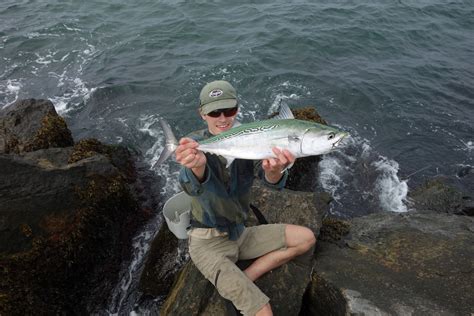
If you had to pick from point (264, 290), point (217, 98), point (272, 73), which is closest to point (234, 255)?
point (264, 290)

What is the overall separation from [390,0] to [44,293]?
23.4 m

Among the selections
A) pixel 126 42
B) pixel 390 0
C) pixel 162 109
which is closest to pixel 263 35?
pixel 126 42

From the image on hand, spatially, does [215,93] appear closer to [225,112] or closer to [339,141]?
[225,112]

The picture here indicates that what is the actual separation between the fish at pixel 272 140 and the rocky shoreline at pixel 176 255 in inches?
83.5

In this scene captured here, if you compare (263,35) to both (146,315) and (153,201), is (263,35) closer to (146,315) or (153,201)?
(153,201)

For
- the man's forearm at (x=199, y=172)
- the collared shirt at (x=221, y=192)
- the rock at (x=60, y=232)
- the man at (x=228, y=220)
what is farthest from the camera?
the rock at (x=60, y=232)

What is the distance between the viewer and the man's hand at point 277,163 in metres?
3.99

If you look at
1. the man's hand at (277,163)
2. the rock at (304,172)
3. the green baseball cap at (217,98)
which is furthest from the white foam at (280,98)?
the green baseball cap at (217,98)

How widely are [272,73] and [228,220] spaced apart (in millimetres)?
10288

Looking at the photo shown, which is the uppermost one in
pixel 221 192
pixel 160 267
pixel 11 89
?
pixel 221 192

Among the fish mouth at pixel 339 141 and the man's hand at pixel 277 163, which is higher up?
the fish mouth at pixel 339 141

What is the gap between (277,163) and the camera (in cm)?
414

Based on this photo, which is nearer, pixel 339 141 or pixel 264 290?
pixel 339 141

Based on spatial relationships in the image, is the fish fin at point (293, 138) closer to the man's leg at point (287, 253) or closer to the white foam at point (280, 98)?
the man's leg at point (287, 253)
